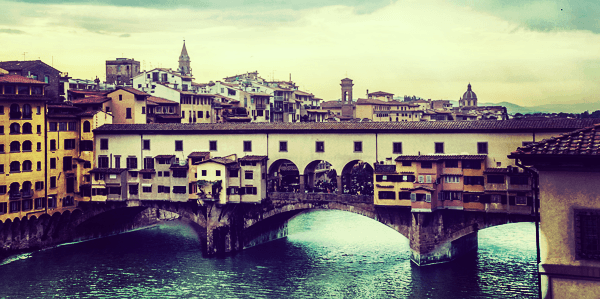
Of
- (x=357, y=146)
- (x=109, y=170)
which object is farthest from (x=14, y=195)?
(x=357, y=146)

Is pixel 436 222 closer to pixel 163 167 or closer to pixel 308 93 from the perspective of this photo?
pixel 163 167

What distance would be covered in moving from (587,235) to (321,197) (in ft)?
126

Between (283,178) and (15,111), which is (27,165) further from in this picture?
(283,178)

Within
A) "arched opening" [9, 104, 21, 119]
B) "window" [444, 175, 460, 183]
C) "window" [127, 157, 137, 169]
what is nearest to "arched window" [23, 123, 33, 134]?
"arched opening" [9, 104, 21, 119]

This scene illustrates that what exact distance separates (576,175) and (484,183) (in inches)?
1317

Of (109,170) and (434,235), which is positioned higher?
(109,170)

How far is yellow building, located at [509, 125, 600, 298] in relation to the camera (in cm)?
1248

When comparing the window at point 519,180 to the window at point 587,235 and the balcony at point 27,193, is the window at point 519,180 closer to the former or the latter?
the window at point 587,235

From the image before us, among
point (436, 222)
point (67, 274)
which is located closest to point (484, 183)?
point (436, 222)

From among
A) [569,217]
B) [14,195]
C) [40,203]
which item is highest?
[569,217]

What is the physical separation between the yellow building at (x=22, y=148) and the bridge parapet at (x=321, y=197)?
19474mm

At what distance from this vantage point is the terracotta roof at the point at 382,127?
44.6 m

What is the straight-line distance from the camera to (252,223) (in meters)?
53.7

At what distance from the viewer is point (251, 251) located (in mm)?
53656
